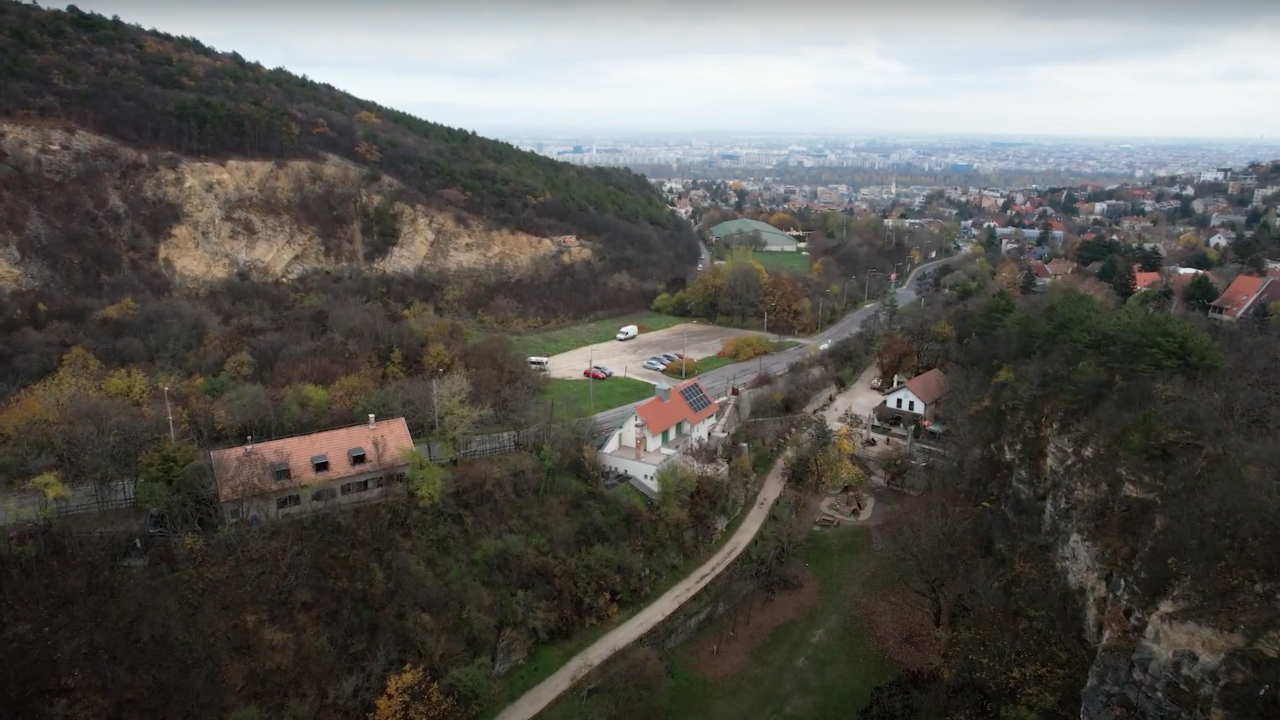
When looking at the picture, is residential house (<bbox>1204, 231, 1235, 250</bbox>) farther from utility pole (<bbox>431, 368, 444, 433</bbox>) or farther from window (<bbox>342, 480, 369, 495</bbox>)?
window (<bbox>342, 480, 369, 495</bbox>)

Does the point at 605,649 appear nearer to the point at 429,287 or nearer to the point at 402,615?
the point at 402,615

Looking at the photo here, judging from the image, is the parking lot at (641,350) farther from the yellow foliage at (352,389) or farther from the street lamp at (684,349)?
the yellow foliage at (352,389)

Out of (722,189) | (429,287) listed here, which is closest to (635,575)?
(429,287)

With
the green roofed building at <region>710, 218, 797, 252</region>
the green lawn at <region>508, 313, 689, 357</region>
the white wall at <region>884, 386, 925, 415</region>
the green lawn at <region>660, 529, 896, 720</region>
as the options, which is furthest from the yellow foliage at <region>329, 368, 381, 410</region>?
the green roofed building at <region>710, 218, 797, 252</region>

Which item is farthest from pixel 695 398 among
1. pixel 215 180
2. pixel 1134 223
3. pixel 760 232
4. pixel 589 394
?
pixel 1134 223

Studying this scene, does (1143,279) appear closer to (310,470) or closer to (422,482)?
(422,482)
